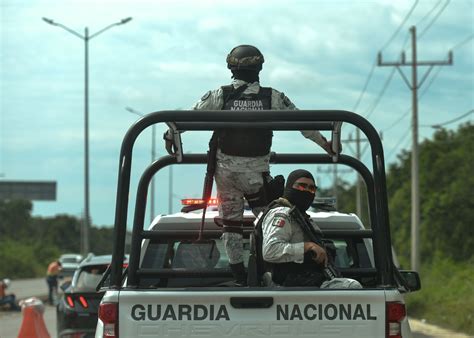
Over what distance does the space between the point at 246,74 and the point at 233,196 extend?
0.72 m

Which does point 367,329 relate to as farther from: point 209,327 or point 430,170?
point 430,170

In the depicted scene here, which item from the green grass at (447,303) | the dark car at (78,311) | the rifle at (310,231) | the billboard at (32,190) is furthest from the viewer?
the billboard at (32,190)

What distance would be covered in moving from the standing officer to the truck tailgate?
944 millimetres

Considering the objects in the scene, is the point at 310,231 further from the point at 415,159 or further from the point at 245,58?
the point at 415,159

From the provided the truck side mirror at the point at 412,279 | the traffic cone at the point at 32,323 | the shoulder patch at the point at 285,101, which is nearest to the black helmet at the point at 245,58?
the shoulder patch at the point at 285,101

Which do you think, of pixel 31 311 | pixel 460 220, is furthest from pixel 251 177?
pixel 460 220

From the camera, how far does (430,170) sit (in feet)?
167

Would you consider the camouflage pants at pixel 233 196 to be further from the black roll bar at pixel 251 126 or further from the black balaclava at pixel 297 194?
the black roll bar at pixel 251 126

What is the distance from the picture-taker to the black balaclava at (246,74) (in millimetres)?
5891

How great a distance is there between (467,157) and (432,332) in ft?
91.4

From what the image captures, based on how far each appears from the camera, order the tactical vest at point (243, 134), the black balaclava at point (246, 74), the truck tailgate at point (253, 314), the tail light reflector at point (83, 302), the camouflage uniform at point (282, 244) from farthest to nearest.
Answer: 1. the tail light reflector at point (83, 302)
2. the black balaclava at point (246, 74)
3. the tactical vest at point (243, 134)
4. the camouflage uniform at point (282, 244)
5. the truck tailgate at point (253, 314)

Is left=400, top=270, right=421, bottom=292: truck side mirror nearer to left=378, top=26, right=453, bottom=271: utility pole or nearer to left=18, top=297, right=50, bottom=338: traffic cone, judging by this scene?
left=18, top=297, right=50, bottom=338: traffic cone

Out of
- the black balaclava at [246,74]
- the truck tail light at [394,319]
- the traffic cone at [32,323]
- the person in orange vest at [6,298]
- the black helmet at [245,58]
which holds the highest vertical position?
the black helmet at [245,58]

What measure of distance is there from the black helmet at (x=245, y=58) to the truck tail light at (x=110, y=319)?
1704 mm
